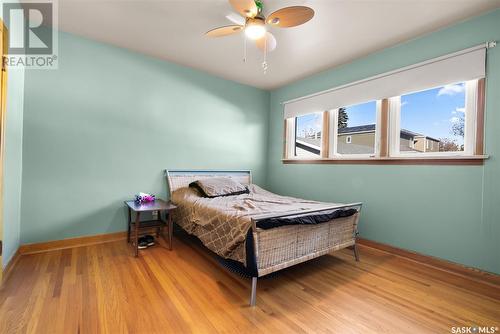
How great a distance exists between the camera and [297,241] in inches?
76.9

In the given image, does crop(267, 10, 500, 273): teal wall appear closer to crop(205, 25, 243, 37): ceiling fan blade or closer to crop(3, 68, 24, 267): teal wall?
crop(205, 25, 243, 37): ceiling fan blade

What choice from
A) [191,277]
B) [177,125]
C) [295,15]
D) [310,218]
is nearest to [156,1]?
[295,15]

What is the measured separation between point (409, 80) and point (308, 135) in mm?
1600

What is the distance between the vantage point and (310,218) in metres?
1.92

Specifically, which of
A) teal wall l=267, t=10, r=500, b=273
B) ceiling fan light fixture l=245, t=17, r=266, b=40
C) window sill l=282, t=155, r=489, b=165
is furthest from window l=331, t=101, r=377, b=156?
ceiling fan light fixture l=245, t=17, r=266, b=40

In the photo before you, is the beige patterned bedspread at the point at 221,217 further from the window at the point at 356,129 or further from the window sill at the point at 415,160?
the window at the point at 356,129

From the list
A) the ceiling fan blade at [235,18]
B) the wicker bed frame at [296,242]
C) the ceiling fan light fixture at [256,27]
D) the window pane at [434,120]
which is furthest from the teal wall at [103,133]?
the window pane at [434,120]

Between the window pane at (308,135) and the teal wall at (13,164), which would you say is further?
the window pane at (308,135)

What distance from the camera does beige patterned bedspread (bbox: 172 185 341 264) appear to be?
6.04 feet

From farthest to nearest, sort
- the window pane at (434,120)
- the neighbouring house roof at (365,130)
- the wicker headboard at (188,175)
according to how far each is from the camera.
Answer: the wicker headboard at (188,175) → the neighbouring house roof at (365,130) → the window pane at (434,120)

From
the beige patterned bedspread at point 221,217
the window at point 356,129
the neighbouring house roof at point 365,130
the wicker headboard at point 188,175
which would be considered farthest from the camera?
the wicker headboard at point 188,175

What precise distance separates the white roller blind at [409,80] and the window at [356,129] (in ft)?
0.60

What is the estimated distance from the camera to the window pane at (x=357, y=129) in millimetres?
2973

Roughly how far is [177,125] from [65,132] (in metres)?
1.30
